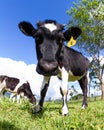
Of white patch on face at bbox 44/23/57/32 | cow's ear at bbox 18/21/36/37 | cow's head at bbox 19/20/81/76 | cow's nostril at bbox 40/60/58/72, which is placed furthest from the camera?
cow's ear at bbox 18/21/36/37

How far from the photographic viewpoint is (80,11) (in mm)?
45281

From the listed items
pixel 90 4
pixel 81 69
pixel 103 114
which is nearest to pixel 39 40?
pixel 103 114

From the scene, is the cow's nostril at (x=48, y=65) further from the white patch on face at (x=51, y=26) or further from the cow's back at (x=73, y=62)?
the cow's back at (x=73, y=62)

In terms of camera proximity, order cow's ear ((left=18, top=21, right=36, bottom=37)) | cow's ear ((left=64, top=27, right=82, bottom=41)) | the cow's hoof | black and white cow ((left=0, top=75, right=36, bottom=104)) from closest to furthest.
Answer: cow's ear ((left=18, top=21, right=36, bottom=37)), cow's ear ((left=64, top=27, right=82, bottom=41)), the cow's hoof, black and white cow ((left=0, top=75, right=36, bottom=104))

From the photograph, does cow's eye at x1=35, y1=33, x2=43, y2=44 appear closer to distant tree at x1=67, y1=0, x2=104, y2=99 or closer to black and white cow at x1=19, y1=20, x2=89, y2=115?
black and white cow at x1=19, y1=20, x2=89, y2=115

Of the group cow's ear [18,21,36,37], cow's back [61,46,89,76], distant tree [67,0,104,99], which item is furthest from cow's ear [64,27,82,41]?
distant tree [67,0,104,99]

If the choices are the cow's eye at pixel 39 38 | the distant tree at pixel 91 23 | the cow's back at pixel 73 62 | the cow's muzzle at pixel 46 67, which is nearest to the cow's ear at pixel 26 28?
the cow's eye at pixel 39 38

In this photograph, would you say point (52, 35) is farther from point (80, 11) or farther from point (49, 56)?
point (80, 11)

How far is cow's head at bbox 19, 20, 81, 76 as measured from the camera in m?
7.28

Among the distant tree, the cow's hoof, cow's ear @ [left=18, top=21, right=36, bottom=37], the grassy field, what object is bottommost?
the grassy field

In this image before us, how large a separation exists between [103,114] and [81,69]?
12.7 ft

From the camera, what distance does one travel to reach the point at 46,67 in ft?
23.4

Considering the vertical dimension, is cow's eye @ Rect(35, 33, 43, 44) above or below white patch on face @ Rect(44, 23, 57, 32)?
below

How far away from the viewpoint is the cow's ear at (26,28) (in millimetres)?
9314
